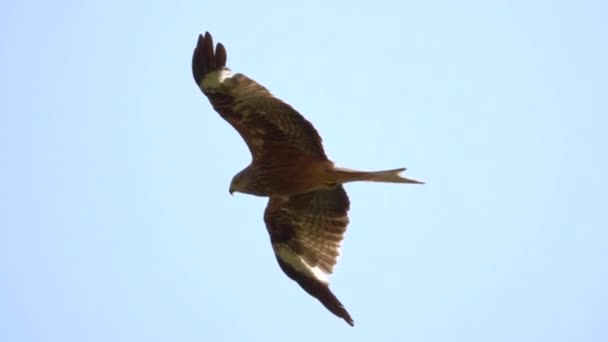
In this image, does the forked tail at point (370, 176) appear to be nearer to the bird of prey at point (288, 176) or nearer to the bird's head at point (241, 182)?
the bird of prey at point (288, 176)

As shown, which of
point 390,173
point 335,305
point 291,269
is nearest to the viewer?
point 390,173

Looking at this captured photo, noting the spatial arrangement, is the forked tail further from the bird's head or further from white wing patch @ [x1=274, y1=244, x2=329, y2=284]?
white wing patch @ [x1=274, y1=244, x2=329, y2=284]

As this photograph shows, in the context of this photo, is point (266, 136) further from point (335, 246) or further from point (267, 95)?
point (335, 246)

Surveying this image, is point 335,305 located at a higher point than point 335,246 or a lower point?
lower

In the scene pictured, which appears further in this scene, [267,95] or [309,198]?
[309,198]

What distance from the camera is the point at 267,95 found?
8656 mm

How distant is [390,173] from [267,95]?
1.31m

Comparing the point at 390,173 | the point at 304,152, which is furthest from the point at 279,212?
the point at 390,173

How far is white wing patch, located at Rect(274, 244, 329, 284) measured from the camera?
941 centimetres

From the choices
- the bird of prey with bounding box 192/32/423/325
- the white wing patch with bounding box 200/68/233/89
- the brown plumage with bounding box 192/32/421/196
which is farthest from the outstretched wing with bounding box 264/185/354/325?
the white wing patch with bounding box 200/68/233/89

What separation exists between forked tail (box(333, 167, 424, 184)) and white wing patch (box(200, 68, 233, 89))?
4.20 ft

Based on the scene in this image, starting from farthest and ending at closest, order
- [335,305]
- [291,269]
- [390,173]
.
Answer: [291,269], [335,305], [390,173]

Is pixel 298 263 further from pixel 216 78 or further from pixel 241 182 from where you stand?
pixel 216 78

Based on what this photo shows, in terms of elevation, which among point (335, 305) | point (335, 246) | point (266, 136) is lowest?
point (335, 305)
